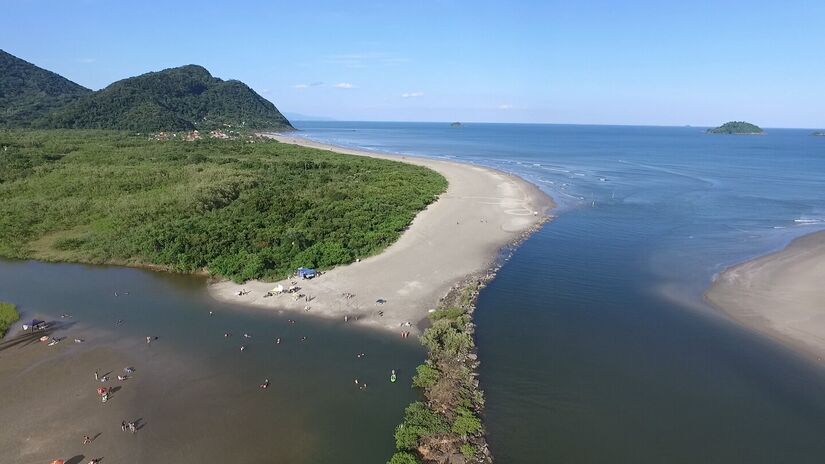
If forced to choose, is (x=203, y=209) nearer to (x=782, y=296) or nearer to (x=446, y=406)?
(x=446, y=406)

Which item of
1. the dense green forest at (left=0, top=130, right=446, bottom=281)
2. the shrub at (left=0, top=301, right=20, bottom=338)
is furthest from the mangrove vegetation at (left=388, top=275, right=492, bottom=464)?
the shrub at (left=0, top=301, right=20, bottom=338)

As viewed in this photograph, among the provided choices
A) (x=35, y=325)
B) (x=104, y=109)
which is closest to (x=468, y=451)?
(x=35, y=325)

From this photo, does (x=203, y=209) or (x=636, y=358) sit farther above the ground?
(x=203, y=209)

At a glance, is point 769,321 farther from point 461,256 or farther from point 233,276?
point 233,276

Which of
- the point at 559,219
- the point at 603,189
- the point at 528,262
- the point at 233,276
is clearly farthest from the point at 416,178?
the point at 233,276

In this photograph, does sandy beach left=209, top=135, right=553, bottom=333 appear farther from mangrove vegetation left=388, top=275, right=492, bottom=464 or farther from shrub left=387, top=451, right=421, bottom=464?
shrub left=387, top=451, right=421, bottom=464
